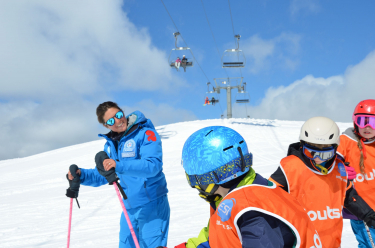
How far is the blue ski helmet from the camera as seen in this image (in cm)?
127

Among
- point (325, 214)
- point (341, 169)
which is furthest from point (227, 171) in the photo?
point (341, 169)

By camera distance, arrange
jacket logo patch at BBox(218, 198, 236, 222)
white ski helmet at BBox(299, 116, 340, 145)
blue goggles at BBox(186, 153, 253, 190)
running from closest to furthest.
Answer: jacket logo patch at BBox(218, 198, 236, 222) < blue goggles at BBox(186, 153, 253, 190) < white ski helmet at BBox(299, 116, 340, 145)

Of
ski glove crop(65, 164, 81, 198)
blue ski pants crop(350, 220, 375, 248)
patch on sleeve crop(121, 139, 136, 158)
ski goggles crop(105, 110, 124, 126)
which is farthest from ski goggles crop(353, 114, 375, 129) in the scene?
ski glove crop(65, 164, 81, 198)

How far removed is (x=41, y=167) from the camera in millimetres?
12422

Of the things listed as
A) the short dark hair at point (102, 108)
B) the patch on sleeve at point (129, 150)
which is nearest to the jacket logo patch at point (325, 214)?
the patch on sleeve at point (129, 150)

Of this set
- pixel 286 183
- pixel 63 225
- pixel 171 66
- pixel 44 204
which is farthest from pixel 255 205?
pixel 171 66

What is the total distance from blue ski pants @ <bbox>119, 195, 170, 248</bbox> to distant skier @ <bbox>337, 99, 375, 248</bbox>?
2195mm

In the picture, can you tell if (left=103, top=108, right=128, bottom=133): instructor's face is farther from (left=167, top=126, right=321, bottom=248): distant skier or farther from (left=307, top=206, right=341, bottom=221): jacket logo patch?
(left=307, top=206, right=341, bottom=221): jacket logo patch

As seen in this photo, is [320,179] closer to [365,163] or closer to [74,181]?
[365,163]

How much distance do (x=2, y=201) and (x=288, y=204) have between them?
9352 millimetres

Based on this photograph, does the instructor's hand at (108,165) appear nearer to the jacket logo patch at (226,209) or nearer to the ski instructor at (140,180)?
the ski instructor at (140,180)

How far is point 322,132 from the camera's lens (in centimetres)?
219

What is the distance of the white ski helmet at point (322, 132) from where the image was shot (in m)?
2.18

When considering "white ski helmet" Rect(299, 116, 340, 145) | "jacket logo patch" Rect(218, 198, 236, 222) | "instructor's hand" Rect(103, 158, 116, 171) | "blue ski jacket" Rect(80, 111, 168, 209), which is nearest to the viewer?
"jacket logo patch" Rect(218, 198, 236, 222)
